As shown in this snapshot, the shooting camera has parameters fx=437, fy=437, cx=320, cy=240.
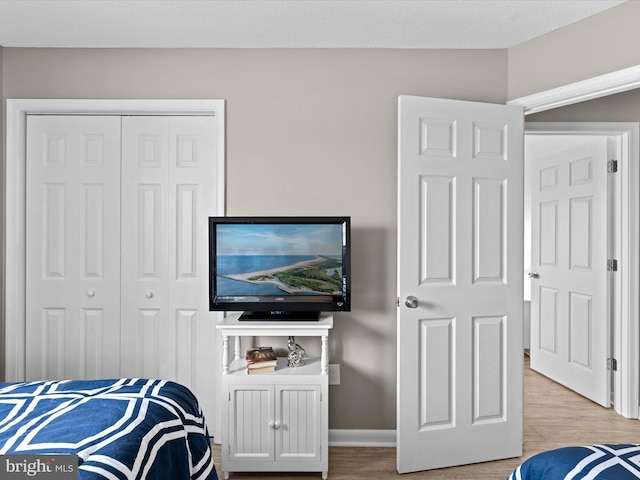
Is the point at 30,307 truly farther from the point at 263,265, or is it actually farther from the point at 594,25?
the point at 594,25

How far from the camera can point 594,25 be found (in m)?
2.37

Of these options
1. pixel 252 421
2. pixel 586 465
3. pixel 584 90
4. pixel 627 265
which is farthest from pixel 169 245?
pixel 627 265

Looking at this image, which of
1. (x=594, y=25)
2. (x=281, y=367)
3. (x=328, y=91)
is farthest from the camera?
(x=328, y=91)

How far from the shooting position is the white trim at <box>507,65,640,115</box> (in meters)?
2.23

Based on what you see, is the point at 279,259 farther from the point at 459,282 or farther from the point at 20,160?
the point at 20,160

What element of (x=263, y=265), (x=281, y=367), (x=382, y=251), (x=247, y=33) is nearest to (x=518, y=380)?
(x=382, y=251)

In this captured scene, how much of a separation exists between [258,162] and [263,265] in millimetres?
678

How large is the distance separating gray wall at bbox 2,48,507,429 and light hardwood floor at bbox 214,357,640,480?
56 centimetres

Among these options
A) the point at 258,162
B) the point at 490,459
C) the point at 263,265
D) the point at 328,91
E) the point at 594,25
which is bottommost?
the point at 490,459

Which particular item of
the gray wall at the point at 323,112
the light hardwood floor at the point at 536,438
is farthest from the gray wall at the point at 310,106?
the light hardwood floor at the point at 536,438

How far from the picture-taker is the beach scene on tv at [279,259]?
103 inches

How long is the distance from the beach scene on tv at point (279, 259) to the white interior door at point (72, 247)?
81cm

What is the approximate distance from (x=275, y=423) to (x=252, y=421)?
127mm

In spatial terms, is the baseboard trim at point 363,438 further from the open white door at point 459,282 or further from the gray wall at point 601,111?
the gray wall at point 601,111
